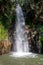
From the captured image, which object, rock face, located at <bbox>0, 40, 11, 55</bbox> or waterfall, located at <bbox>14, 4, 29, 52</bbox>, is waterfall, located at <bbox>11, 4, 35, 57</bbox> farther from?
rock face, located at <bbox>0, 40, 11, 55</bbox>

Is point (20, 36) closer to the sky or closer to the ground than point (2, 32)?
closer to the ground

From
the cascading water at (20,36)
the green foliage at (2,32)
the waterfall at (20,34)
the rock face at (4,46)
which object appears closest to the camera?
the rock face at (4,46)

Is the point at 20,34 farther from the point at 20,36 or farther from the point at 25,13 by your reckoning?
the point at 25,13

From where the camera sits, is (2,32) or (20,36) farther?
(20,36)

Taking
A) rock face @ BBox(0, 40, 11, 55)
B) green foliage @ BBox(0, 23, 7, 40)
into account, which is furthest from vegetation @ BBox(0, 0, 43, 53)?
rock face @ BBox(0, 40, 11, 55)

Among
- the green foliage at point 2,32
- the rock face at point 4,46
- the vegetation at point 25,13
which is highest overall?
the vegetation at point 25,13

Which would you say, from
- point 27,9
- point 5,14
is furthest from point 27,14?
point 5,14

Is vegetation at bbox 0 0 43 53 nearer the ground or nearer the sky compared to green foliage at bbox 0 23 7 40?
nearer the sky

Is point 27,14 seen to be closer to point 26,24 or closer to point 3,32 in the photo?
point 26,24

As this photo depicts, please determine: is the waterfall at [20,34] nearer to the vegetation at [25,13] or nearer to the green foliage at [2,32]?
the vegetation at [25,13]

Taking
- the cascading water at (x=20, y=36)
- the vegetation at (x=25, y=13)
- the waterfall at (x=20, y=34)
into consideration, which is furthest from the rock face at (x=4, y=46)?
the waterfall at (x=20, y=34)

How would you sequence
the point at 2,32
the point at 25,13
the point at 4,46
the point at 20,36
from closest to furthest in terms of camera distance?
the point at 4,46 → the point at 2,32 → the point at 20,36 → the point at 25,13

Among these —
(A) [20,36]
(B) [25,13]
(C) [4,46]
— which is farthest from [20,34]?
(C) [4,46]

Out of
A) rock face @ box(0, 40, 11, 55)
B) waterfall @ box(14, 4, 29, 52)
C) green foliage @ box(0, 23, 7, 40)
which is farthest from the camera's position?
waterfall @ box(14, 4, 29, 52)
